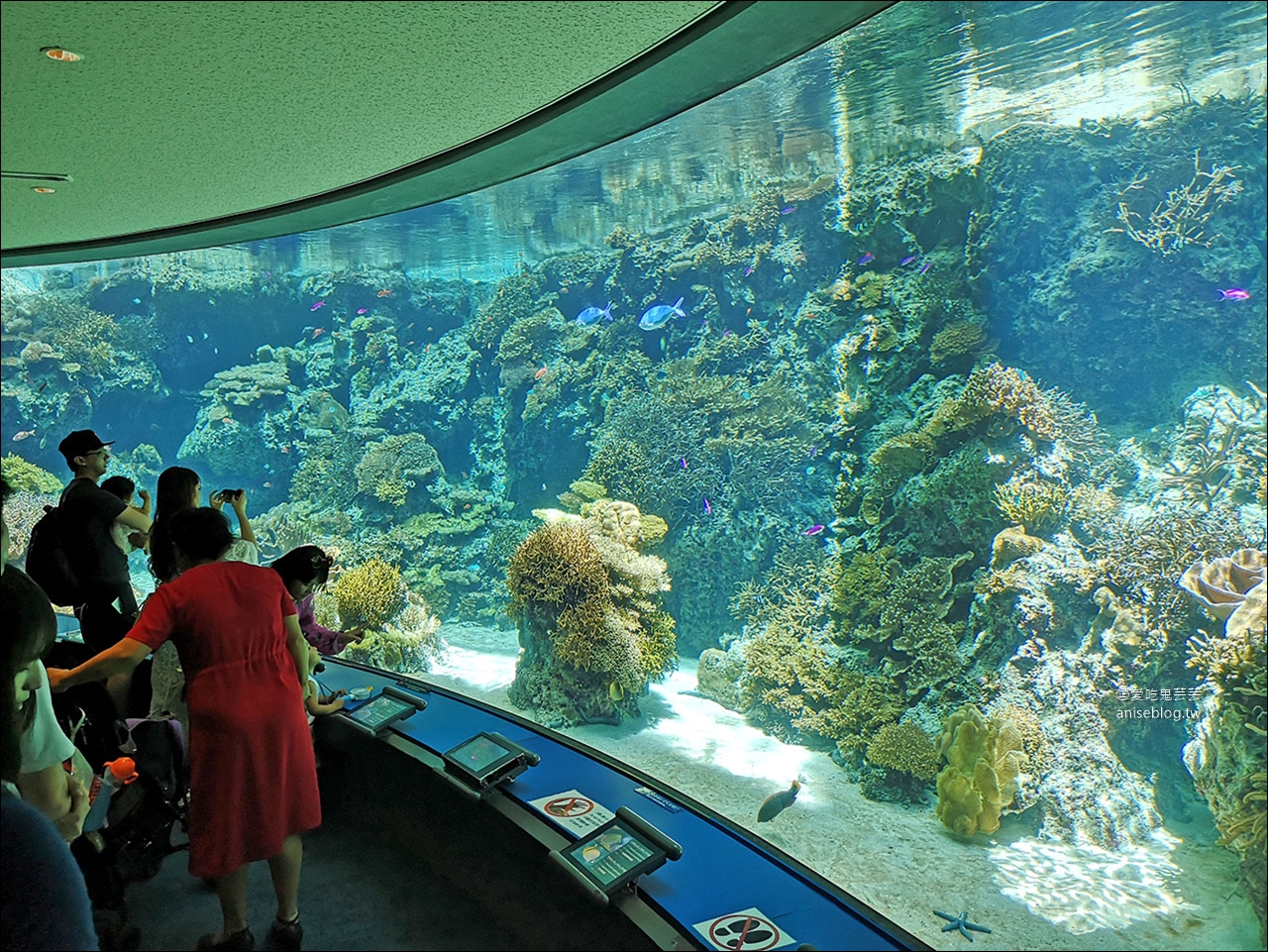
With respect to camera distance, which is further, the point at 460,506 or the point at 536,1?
the point at 460,506

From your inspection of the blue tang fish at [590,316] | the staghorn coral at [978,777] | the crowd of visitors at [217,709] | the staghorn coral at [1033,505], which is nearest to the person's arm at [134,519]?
the crowd of visitors at [217,709]

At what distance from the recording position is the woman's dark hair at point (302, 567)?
2.55 meters

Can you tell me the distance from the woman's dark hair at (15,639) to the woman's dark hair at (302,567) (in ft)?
2.58

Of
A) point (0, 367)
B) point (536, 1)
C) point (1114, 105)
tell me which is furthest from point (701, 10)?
point (0, 367)

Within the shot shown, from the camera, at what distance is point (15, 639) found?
1.71 m

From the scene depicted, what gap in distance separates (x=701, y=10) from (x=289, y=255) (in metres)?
20.4

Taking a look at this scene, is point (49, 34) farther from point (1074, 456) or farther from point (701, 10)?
point (1074, 456)

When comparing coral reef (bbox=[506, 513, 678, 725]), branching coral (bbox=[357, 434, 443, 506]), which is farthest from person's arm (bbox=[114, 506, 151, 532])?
branching coral (bbox=[357, 434, 443, 506])

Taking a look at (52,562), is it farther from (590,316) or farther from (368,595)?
(590,316)

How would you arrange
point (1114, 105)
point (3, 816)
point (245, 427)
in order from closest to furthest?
1. point (3, 816)
2. point (1114, 105)
3. point (245, 427)

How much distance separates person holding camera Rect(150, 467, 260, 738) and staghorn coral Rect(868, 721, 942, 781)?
5.92m

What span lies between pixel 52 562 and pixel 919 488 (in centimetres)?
739

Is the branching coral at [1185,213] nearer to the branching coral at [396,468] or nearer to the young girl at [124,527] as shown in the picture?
the young girl at [124,527]

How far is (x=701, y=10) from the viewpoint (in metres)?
2.40
